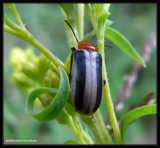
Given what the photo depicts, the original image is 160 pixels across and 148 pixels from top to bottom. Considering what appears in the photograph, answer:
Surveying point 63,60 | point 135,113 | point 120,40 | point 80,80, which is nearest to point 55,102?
point 80,80

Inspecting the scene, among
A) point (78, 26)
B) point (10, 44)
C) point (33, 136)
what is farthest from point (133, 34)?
point (78, 26)

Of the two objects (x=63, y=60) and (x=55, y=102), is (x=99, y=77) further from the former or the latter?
(x=63, y=60)

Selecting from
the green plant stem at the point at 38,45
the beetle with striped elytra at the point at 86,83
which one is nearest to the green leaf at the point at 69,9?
A: the beetle with striped elytra at the point at 86,83

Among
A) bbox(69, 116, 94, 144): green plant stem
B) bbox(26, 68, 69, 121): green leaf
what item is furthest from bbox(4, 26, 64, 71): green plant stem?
bbox(69, 116, 94, 144): green plant stem

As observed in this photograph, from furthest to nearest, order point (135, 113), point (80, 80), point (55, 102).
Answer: point (80, 80), point (135, 113), point (55, 102)

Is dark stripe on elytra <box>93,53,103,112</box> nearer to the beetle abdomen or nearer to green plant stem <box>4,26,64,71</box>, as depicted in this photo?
the beetle abdomen

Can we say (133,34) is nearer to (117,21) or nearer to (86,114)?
(117,21)
